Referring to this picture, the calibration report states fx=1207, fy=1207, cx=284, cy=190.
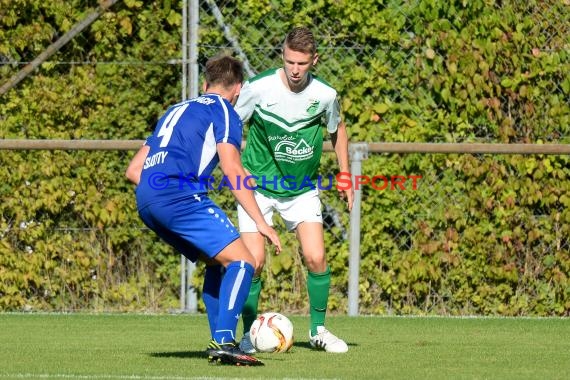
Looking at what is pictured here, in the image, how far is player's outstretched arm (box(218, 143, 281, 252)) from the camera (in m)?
5.89

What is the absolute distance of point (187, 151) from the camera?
6047 millimetres

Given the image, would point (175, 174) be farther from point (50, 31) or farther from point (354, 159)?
point (50, 31)

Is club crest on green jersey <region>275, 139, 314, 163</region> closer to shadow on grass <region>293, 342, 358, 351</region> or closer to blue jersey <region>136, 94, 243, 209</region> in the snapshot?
shadow on grass <region>293, 342, 358, 351</region>

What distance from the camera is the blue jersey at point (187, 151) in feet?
19.7

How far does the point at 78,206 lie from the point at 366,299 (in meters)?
2.47

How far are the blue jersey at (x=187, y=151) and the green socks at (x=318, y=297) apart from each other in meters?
1.59

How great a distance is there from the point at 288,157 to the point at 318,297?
89cm

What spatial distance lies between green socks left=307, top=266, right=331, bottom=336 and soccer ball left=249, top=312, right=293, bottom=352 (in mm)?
510

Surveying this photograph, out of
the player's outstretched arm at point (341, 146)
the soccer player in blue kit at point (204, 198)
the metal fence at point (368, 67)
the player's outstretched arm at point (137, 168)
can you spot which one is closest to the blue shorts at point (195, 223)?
the soccer player in blue kit at point (204, 198)

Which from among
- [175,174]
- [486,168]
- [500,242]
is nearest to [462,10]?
[486,168]

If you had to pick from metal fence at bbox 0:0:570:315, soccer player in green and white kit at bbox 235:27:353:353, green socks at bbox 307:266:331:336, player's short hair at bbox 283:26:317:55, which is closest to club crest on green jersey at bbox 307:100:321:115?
soccer player in green and white kit at bbox 235:27:353:353

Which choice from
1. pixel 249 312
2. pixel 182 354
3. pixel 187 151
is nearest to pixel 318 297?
pixel 249 312

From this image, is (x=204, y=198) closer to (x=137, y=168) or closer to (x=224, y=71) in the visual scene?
(x=137, y=168)

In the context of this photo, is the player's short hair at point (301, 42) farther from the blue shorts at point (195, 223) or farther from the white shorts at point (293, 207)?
the blue shorts at point (195, 223)
